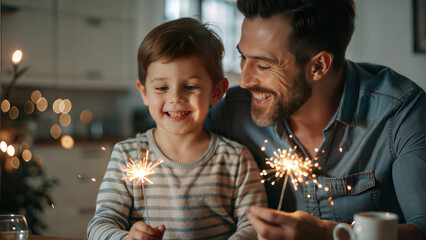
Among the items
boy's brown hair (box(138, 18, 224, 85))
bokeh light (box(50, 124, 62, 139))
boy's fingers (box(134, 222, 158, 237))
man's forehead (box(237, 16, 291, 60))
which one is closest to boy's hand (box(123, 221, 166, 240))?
boy's fingers (box(134, 222, 158, 237))

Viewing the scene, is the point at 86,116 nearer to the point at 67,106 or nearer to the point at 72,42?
the point at 67,106

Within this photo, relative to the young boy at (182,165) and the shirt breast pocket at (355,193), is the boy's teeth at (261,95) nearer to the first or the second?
the young boy at (182,165)

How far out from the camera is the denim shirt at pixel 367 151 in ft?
3.67

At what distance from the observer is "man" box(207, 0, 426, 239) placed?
1152 mm

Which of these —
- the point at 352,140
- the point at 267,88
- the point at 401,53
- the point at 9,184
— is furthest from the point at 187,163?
the point at 9,184

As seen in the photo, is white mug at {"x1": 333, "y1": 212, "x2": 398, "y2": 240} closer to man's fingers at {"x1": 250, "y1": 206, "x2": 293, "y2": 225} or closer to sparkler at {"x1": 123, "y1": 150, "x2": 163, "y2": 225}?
man's fingers at {"x1": 250, "y1": 206, "x2": 293, "y2": 225}

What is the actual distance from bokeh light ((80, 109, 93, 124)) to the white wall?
2.49m

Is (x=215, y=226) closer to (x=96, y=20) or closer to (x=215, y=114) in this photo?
(x=215, y=114)

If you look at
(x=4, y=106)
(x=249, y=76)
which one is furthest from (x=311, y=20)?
(x=4, y=106)

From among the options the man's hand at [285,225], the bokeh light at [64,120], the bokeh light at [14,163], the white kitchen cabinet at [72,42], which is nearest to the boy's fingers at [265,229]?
the man's hand at [285,225]

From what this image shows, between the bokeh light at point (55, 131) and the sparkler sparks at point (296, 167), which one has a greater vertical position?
the sparkler sparks at point (296, 167)

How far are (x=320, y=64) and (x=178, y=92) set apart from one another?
16.0 inches

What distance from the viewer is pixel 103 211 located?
1.12 metres

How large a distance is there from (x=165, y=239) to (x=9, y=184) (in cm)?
144
